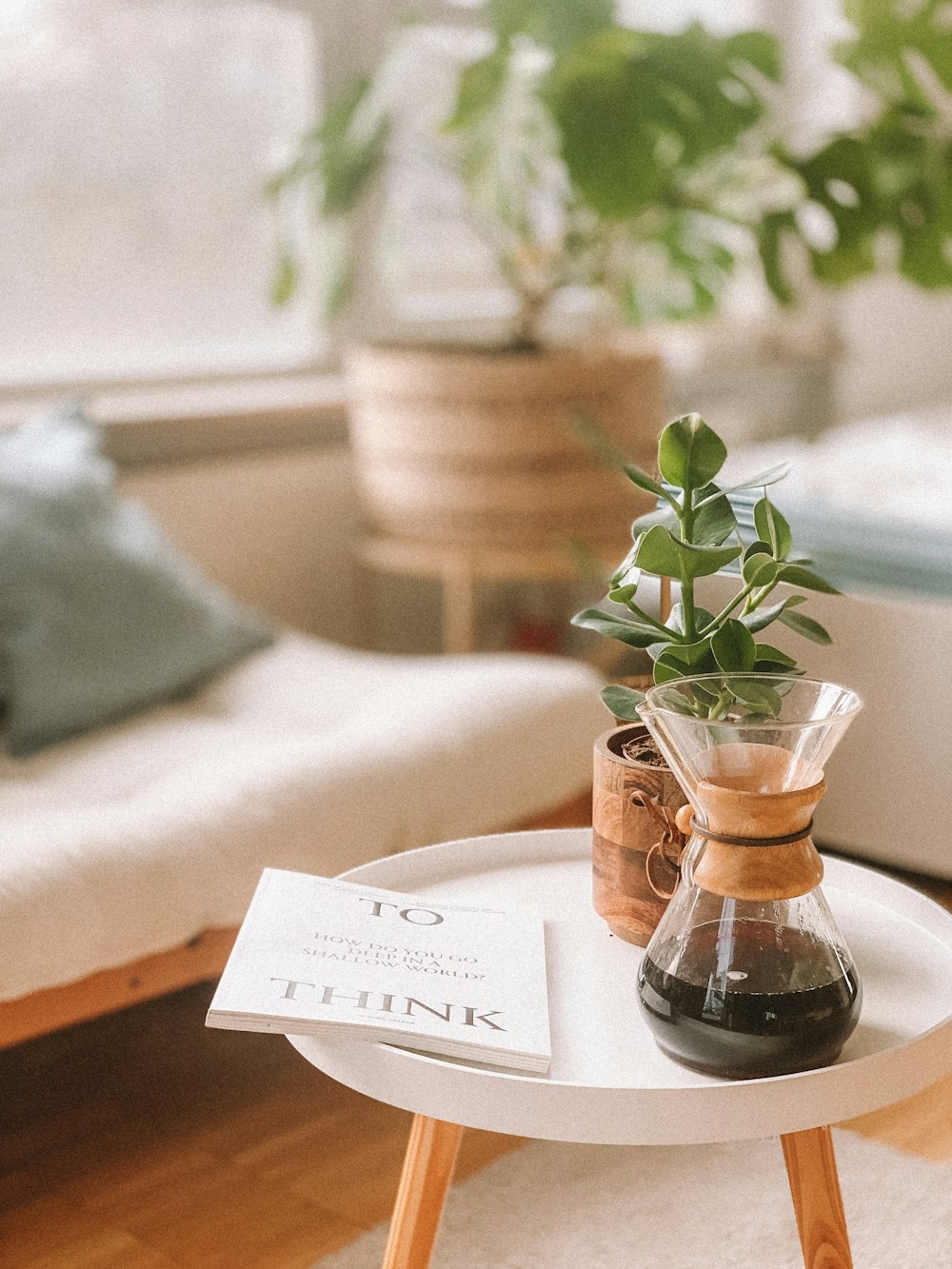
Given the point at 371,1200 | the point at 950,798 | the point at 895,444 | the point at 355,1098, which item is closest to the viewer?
the point at 371,1200

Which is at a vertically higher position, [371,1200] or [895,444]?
[895,444]

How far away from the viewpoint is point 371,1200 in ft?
4.39

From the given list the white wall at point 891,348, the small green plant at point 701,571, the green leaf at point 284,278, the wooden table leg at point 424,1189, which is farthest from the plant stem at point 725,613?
the white wall at point 891,348

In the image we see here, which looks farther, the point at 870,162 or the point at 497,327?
the point at 497,327

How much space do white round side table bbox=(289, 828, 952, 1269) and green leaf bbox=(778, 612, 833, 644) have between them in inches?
8.7

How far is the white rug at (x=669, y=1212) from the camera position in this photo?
1.23m

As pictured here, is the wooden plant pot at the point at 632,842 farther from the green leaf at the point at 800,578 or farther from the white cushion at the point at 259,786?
the white cushion at the point at 259,786

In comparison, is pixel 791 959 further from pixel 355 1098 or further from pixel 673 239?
pixel 673 239

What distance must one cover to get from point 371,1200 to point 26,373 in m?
1.54

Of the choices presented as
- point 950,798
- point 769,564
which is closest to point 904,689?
point 950,798

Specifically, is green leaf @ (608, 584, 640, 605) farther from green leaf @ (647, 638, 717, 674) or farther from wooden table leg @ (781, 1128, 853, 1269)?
wooden table leg @ (781, 1128, 853, 1269)

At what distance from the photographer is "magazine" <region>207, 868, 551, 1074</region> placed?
2.73 ft

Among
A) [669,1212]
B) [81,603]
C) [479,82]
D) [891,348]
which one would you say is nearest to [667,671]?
[669,1212]

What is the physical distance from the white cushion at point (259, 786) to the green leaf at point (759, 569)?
29.0 inches
